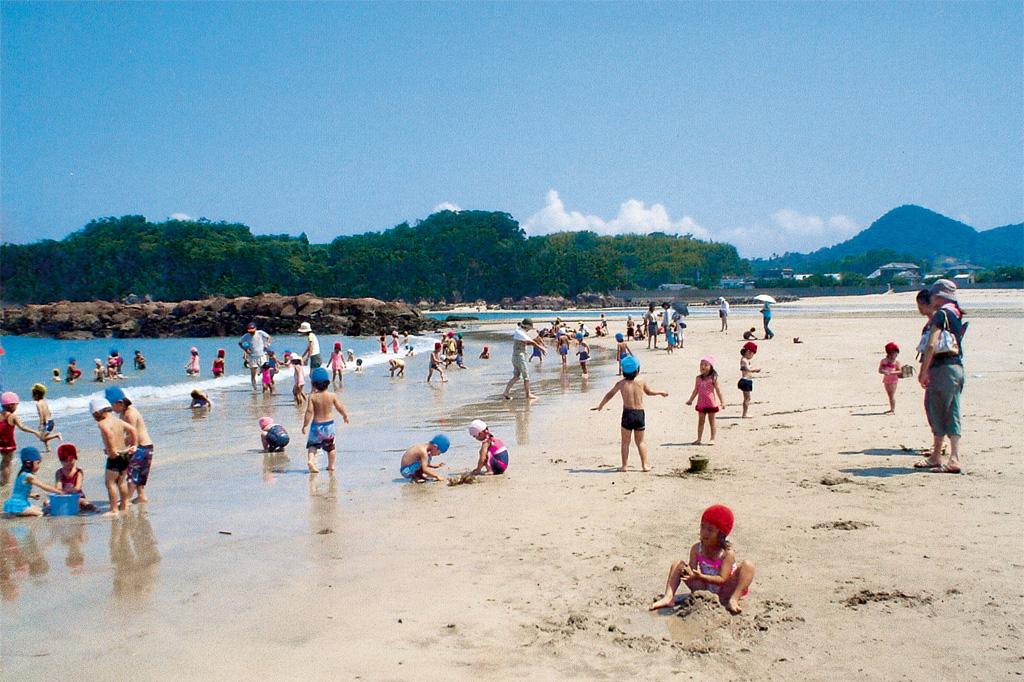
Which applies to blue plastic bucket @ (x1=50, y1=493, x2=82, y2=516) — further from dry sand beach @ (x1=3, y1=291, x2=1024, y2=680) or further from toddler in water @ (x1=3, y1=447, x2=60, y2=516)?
dry sand beach @ (x1=3, y1=291, x2=1024, y2=680)

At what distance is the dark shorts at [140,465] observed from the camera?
29.2 feet

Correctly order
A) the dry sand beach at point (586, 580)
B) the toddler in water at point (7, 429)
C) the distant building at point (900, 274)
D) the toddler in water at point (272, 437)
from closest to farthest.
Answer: the dry sand beach at point (586, 580)
the toddler in water at point (7, 429)
the toddler in water at point (272, 437)
the distant building at point (900, 274)

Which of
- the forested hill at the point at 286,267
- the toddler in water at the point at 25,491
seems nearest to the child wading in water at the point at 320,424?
the toddler in water at the point at 25,491

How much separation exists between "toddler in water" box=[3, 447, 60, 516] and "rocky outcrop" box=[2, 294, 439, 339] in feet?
173

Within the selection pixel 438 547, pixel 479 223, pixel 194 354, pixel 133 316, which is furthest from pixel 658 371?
pixel 479 223

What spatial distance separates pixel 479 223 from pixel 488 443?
450ft

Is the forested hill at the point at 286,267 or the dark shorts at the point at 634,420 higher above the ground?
the forested hill at the point at 286,267

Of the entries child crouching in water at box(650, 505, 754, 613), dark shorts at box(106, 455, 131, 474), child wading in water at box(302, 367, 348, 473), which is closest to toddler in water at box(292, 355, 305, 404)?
child wading in water at box(302, 367, 348, 473)

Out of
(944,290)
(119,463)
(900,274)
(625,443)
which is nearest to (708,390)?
(625,443)

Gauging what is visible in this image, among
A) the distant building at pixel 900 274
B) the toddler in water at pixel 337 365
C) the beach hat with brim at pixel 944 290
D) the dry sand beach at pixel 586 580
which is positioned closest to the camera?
the dry sand beach at pixel 586 580

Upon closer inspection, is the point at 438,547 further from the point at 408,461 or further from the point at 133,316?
the point at 133,316

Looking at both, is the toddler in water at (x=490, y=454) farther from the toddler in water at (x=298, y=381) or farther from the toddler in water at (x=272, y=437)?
the toddler in water at (x=298, y=381)

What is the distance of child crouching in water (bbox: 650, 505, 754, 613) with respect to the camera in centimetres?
520

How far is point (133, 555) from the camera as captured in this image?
712cm
